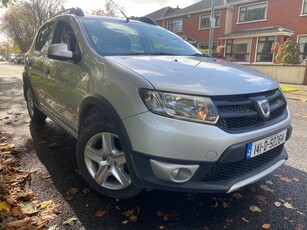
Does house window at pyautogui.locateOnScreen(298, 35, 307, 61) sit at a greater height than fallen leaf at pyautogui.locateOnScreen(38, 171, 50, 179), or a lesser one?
greater

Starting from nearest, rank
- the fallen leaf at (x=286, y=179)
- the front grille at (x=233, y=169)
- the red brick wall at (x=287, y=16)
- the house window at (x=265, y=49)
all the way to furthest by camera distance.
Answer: the front grille at (x=233, y=169)
the fallen leaf at (x=286, y=179)
the red brick wall at (x=287, y=16)
the house window at (x=265, y=49)

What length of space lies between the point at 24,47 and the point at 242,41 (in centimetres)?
4019

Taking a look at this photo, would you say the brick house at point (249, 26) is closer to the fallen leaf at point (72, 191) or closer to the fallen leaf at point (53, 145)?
the fallen leaf at point (53, 145)

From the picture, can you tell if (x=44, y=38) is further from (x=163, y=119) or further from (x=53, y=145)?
(x=163, y=119)

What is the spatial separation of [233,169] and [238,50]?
25353 millimetres

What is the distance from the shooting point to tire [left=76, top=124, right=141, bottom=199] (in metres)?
2.41

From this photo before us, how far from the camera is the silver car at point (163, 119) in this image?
6.73 ft

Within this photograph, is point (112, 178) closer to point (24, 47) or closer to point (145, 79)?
point (145, 79)

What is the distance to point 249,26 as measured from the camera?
81.8 ft

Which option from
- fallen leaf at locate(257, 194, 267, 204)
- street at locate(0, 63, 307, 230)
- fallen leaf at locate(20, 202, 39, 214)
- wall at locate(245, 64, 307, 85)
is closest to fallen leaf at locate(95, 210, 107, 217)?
street at locate(0, 63, 307, 230)

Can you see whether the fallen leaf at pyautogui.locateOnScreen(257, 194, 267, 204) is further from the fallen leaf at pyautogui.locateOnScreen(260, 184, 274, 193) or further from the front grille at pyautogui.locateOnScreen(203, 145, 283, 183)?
the front grille at pyautogui.locateOnScreen(203, 145, 283, 183)

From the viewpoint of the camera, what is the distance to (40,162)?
3471 millimetres

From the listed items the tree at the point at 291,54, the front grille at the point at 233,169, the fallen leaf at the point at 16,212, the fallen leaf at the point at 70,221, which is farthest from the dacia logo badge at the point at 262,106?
the tree at the point at 291,54

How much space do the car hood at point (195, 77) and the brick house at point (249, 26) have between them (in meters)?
21.5
